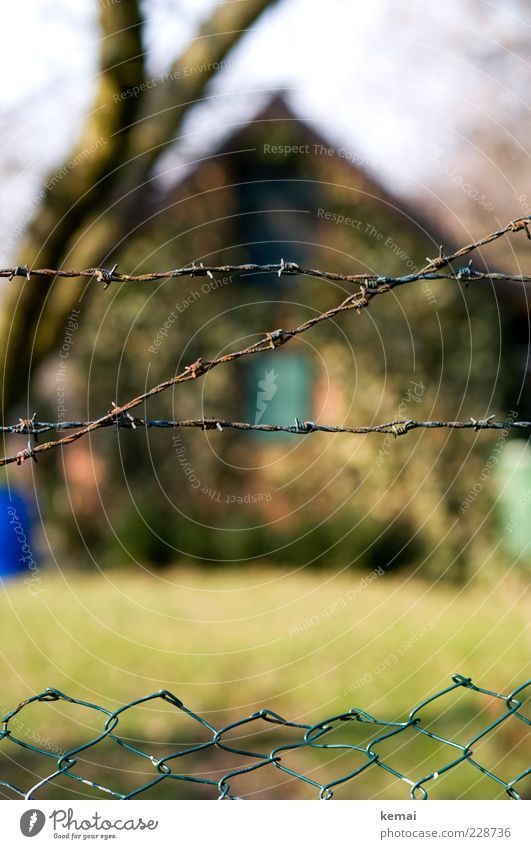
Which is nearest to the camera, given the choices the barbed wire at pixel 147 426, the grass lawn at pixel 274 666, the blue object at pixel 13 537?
the barbed wire at pixel 147 426

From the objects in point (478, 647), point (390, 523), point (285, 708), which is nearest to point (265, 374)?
point (390, 523)

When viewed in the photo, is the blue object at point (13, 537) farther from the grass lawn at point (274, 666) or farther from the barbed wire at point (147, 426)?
the barbed wire at point (147, 426)

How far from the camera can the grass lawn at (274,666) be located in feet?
13.4

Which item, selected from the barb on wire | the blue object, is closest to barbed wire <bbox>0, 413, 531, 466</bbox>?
the barb on wire

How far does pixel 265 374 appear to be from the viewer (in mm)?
9789

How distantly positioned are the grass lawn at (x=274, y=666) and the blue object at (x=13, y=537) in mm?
342

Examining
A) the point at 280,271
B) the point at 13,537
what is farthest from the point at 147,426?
the point at 13,537

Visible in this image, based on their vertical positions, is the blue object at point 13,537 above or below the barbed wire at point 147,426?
above

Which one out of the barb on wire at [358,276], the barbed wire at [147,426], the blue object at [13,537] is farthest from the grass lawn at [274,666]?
the barb on wire at [358,276]

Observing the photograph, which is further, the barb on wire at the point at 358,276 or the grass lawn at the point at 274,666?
the grass lawn at the point at 274,666

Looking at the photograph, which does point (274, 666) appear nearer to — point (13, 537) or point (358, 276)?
point (13, 537)

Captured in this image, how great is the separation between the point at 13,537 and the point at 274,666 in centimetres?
415

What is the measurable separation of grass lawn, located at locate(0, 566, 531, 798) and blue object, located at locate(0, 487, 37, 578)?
1.12 feet

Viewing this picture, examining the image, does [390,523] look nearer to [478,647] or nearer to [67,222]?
[478,647]
